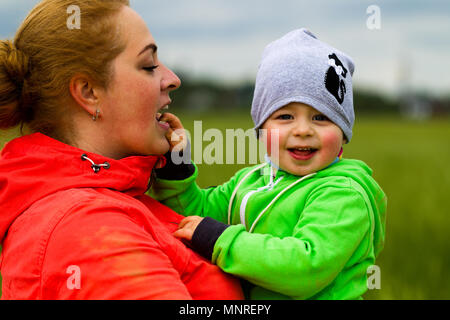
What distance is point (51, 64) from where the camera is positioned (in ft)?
6.40

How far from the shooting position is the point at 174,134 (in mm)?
2355

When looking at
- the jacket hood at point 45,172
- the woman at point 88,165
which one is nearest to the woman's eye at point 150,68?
the woman at point 88,165

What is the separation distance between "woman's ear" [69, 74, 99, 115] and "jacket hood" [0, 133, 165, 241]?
7.0 inches

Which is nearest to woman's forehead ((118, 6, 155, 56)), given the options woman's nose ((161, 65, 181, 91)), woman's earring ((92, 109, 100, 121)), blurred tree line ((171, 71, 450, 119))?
woman's nose ((161, 65, 181, 91))

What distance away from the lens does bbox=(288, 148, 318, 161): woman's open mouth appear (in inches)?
84.7

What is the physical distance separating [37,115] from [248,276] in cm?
99

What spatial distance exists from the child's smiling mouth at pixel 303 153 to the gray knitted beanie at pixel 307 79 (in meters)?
0.15

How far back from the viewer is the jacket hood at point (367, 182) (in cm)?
212

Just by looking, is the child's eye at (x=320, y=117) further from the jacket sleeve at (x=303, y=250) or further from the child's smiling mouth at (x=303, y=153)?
the jacket sleeve at (x=303, y=250)

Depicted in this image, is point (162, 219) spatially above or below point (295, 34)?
below

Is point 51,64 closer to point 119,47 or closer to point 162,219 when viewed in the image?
point 119,47

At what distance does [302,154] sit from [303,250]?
1.53 ft

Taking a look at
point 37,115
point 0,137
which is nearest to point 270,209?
point 37,115

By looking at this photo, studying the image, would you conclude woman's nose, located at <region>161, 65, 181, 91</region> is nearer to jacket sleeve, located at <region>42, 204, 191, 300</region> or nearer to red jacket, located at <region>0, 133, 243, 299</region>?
red jacket, located at <region>0, 133, 243, 299</region>
